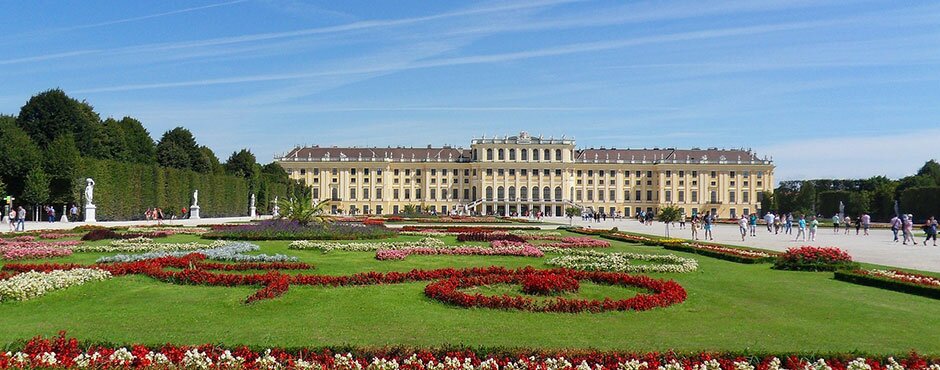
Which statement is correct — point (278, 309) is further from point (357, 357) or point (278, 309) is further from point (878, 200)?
point (878, 200)

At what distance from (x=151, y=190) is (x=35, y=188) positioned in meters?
6.57

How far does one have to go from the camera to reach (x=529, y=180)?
82.6 meters

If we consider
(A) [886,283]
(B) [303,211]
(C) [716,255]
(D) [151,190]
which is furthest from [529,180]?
(A) [886,283]

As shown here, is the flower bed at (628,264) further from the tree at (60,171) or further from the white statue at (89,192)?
the tree at (60,171)

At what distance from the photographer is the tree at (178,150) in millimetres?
50625

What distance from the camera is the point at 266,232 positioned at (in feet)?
59.6

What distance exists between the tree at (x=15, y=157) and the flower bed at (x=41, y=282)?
→ 95.8ft

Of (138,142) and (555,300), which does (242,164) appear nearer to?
(138,142)

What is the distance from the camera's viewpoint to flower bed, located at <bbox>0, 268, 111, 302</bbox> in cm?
733

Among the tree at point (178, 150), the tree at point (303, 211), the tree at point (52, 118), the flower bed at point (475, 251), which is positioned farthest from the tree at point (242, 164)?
the flower bed at point (475, 251)

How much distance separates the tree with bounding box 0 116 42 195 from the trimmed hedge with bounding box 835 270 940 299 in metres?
35.1

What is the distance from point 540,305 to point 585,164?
254ft

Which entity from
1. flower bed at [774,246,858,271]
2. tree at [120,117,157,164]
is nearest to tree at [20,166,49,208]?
tree at [120,117,157,164]

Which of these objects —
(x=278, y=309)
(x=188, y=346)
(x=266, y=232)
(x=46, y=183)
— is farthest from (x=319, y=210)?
(x=46, y=183)
